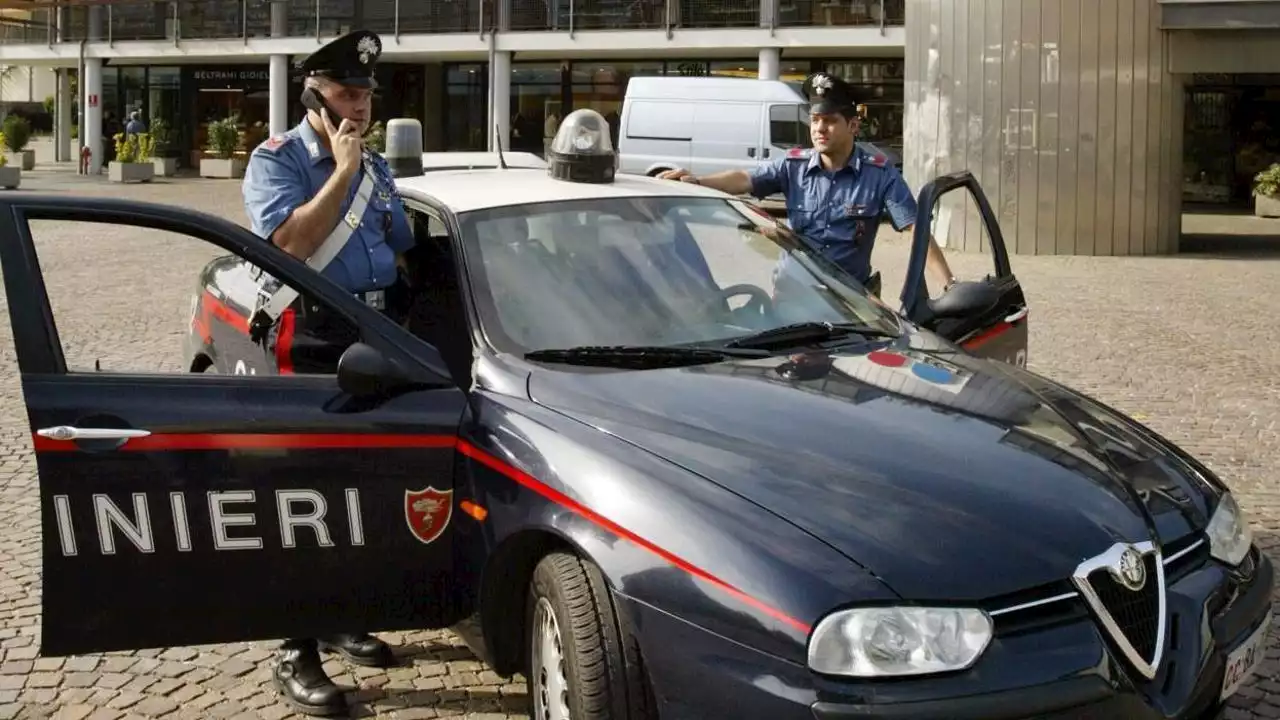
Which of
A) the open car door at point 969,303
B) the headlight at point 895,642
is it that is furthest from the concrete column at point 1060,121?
the headlight at point 895,642

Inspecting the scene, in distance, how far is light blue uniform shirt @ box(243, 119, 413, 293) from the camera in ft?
14.4

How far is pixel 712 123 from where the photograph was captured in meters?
24.0

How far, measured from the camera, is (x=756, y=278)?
4355mm

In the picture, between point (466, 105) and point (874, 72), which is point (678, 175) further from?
point (466, 105)

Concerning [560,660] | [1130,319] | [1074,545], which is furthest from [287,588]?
[1130,319]

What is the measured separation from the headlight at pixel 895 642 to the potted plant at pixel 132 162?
35588 mm

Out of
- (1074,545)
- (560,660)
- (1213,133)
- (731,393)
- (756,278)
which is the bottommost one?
(560,660)

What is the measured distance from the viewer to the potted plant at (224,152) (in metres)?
38.7

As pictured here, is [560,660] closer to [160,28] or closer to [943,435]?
[943,435]

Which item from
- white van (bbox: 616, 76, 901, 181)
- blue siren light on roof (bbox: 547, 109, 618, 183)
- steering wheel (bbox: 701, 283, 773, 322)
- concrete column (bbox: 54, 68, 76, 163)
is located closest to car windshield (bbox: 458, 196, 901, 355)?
steering wheel (bbox: 701, 283, 773, 322)

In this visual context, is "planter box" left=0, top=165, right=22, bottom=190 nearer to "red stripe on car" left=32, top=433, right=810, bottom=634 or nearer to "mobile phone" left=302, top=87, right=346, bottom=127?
"mobile phone" left=302, top=87, right=346, bottom=127

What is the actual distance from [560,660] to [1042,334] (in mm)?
8671

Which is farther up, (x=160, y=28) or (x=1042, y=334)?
(x=160, y=28)

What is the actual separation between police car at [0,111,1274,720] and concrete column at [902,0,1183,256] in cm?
1403
